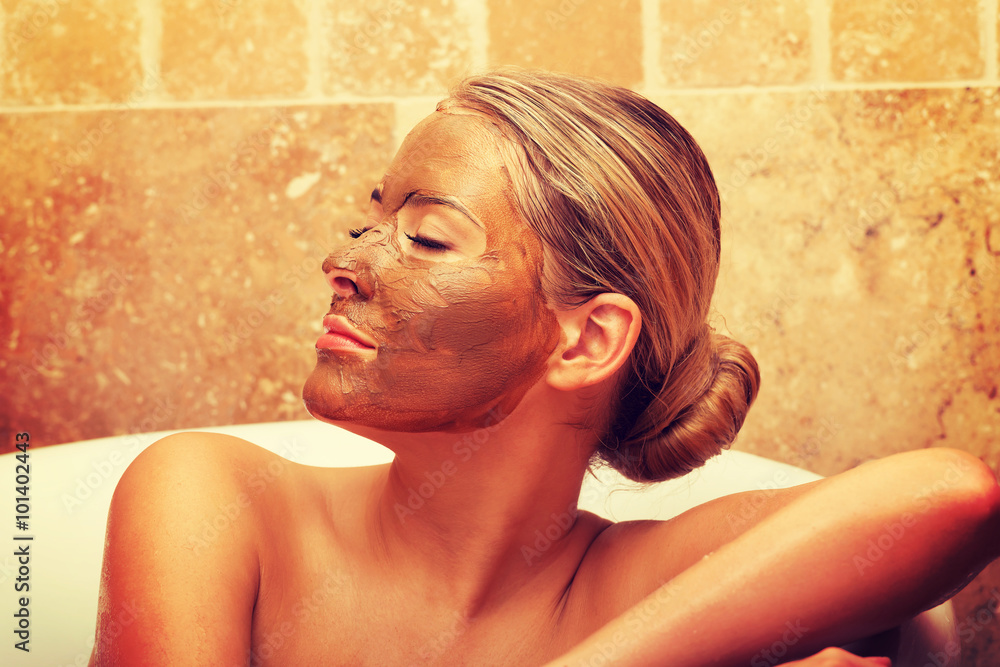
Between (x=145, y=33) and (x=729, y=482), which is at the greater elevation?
(x=145, y=33)

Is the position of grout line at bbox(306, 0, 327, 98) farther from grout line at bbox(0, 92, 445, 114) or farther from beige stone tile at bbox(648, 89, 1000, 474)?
beige stone tile at bbox(648, 89, 1000, 474)

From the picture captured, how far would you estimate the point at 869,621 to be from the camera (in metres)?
0.79

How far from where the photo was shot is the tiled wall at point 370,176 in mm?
1777

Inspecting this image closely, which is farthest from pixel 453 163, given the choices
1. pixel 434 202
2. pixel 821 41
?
pixel 821 41

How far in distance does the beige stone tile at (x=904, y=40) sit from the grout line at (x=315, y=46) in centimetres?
107

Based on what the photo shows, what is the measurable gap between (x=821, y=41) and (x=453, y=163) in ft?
4.07

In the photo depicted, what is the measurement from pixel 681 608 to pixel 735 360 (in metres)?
0.37

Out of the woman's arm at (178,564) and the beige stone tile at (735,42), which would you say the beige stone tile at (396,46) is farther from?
the woman's arm at (178,564)

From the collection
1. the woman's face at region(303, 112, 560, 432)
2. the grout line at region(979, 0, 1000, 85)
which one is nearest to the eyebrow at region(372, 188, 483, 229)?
the woman's face at region(303, 112, 560, 432)

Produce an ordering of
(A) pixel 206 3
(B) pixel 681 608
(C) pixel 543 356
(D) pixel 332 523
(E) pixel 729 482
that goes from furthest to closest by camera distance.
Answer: (A) pixel 206 3 < (E) pixel 729 482 < (D) pixel 332 523 < (C) pixel 543 356 < (B) pixel 681 608

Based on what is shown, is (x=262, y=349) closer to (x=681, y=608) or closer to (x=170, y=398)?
(x=170, y=398)

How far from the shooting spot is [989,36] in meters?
1.82

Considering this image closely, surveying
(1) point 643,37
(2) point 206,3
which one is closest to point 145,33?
(2) point 206,3

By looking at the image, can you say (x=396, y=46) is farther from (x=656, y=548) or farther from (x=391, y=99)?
(x=656, y=548)
